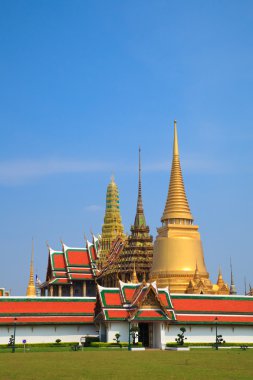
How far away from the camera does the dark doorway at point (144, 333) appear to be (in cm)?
4531

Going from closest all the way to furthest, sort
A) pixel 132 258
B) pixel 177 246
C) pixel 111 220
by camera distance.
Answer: pixel 177 246, pixel 132 258, pixel 111 220

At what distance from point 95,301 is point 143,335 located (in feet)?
19.5

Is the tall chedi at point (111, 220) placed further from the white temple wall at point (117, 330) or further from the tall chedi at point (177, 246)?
the white temple wall at point (117, 330)

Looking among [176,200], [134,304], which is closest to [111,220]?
[176,200]

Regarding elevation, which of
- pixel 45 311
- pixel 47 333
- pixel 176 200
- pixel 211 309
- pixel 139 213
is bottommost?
pixel 47 333

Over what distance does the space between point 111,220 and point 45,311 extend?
4684cm

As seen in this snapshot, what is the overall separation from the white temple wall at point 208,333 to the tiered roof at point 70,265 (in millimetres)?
33166

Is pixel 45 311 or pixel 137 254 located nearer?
pixel 45 311

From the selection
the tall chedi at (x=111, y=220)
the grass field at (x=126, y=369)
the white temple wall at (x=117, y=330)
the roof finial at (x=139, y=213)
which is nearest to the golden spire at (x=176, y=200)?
the roof finial at (x=139, y=213)

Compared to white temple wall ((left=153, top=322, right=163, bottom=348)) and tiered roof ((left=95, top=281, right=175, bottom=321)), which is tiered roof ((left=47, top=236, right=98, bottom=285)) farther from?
white temple wall ((left=153, top=322, right=163, bottom=348))

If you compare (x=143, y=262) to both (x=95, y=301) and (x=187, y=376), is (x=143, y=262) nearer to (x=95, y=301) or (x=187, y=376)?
(x=95, y=301)

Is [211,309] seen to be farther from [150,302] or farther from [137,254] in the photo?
[137,254]

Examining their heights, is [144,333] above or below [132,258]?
below

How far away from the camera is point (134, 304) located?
1747 inches
